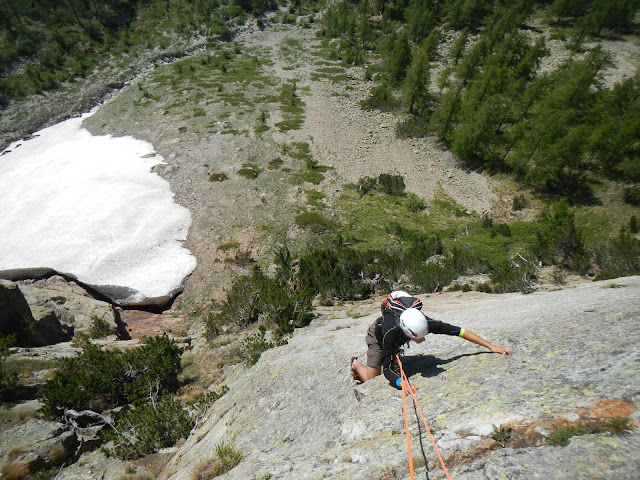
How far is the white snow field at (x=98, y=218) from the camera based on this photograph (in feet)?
67.5

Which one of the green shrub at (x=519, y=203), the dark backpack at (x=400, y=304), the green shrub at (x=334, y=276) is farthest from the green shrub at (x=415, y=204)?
the dark backpack at (x=400, y=304)

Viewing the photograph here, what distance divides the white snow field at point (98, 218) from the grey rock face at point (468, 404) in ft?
48.1

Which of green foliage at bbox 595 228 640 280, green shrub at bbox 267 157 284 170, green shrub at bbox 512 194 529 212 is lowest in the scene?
green shrub at bbox 512 194 529 212

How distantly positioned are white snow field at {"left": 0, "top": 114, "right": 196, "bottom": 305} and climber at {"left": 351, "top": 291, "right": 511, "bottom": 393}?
17235 mm

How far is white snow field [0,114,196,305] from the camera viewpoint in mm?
20562

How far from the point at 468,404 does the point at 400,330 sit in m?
1.43

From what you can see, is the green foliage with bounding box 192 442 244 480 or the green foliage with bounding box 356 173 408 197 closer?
the green foliage with bounding box 192 442 244 480

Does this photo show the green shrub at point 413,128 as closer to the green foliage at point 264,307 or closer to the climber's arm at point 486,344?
the green foliage at point 264,307

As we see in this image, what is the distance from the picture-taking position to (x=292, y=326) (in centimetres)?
1287

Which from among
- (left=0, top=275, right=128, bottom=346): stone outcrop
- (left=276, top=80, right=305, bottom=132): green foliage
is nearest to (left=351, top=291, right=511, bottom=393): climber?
(left=0, top=275, right=128, bottom=346): stone outcrop

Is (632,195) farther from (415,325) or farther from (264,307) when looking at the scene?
(415,325)

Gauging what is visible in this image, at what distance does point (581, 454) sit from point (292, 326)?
33.8ft

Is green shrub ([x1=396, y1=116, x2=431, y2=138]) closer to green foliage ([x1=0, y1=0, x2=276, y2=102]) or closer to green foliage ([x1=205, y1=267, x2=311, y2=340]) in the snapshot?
green foliage ([x1=0, y1=0, x2=276, y2=102])

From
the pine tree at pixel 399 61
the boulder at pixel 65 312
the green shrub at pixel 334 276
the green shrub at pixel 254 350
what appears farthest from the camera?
the pine tree at pixel 399 61
